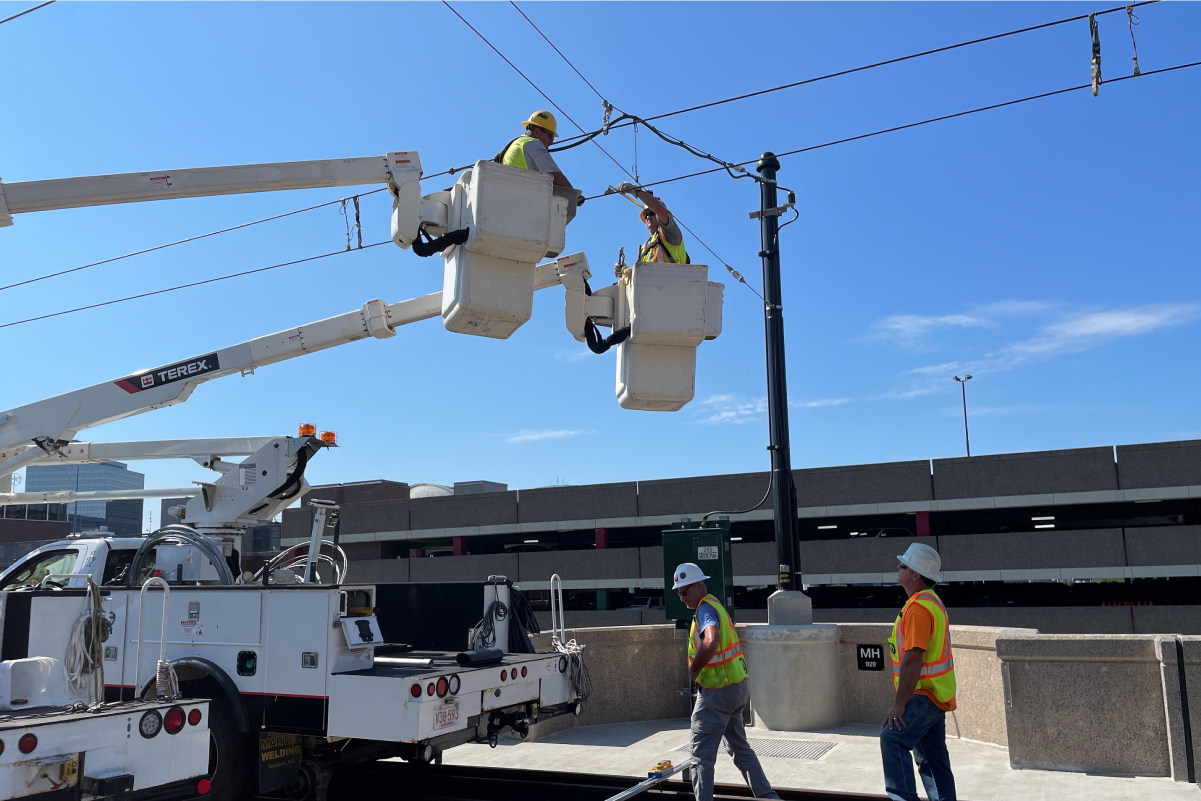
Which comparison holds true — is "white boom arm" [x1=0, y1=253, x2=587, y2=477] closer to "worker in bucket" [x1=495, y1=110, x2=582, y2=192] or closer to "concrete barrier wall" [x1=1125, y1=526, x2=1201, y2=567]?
"worker in bucket" [x1=495, y1=110, x2=582, y2=192]

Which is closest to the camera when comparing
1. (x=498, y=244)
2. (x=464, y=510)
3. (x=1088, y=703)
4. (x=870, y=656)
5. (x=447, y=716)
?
(x=498, y=244)

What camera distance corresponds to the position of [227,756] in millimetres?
6887

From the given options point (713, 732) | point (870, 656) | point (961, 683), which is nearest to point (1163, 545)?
point (870, 656)

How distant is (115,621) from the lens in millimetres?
7516

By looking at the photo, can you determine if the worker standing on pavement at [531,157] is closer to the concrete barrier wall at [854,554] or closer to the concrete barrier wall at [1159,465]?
the concrete barrier wall at [854,554]

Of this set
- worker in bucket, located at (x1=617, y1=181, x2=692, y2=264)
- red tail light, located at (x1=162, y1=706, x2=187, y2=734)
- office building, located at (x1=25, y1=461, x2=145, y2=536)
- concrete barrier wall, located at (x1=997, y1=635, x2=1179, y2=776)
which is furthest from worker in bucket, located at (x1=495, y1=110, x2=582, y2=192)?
office building, located at (x1=25, y1=461, x2=145, y2=536)

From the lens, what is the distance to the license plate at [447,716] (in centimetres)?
640

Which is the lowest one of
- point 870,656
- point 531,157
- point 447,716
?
point 870,656

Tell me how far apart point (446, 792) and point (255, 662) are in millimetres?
2231

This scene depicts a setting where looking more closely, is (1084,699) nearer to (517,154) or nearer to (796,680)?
(796,680)

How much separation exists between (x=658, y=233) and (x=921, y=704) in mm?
3772

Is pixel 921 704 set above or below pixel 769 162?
below

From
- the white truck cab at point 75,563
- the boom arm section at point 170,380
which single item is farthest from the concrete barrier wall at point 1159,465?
the white truck cab at point 75,563

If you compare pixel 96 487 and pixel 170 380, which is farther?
pixel 96 487
